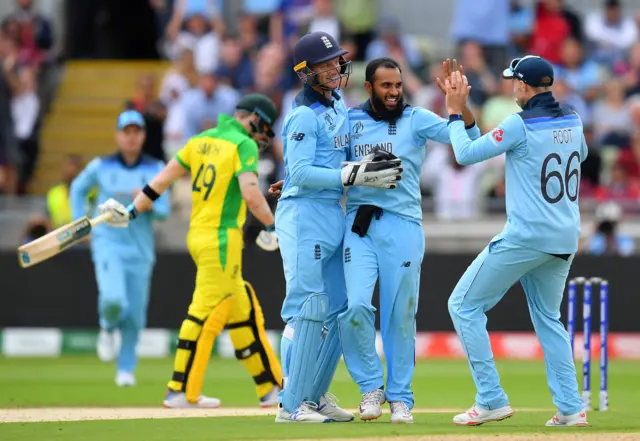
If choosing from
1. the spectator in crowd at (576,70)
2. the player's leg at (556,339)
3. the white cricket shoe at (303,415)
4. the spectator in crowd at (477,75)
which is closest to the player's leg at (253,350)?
the white cricket shoe at (303,415)

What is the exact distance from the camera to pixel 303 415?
29.3ft

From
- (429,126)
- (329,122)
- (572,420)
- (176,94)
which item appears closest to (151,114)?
(176,94)

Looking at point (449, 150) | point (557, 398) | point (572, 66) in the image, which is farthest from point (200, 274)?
point (572, 66)

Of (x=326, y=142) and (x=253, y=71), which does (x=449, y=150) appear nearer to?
(x=253, y=71)

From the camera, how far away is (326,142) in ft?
29.6

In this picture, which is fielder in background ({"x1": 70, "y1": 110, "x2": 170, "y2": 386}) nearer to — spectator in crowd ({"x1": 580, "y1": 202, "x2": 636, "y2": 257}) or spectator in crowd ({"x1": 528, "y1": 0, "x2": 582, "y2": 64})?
spectator in crowd ({"x1": 580, "y1": 202, "x2": 636, "y2": 257})

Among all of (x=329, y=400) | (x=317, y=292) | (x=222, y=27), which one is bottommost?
(x=329, y=400)

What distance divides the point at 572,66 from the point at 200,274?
10.2 metres

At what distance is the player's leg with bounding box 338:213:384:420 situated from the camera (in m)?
8.78

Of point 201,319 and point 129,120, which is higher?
point 129,120

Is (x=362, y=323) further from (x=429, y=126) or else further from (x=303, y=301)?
(x=429, y=126)

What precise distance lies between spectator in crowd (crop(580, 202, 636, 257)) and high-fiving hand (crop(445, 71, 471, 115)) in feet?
25.9

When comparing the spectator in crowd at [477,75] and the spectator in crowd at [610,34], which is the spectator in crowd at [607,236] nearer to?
the spectator in crowd at [477,75]

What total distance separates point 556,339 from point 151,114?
33.7 ft
